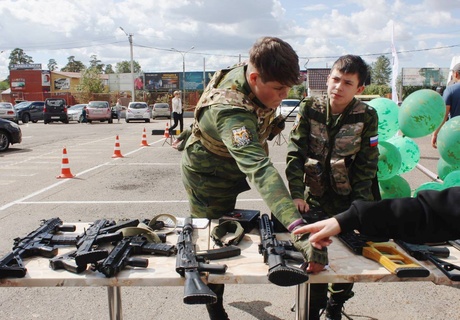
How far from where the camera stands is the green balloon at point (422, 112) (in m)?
4.69

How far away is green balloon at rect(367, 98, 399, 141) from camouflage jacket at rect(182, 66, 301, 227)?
2.60 meters

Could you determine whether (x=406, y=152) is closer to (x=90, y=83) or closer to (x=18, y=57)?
(x=90, y=83)

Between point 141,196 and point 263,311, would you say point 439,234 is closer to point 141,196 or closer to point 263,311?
point 263,311

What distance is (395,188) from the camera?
15.8 feet

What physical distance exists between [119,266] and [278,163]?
29.7 ft

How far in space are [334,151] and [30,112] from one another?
3285cm

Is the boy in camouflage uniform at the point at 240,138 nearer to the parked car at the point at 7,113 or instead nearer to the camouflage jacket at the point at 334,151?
the camouflage jacket at the point at 334,151

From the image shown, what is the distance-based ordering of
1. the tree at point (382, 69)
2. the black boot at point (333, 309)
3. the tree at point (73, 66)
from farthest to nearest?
the tree at point (73, 66)
the tree at point (382, 69)
the black boot at point (333, 309)

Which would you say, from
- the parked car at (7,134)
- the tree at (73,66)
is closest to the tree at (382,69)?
the tree at (73,66)

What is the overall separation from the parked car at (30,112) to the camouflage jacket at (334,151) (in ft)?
106

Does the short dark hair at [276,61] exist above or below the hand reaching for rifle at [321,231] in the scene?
above

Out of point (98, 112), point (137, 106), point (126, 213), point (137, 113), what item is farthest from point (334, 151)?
point (137, 106)

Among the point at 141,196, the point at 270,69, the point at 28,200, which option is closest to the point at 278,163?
the point at 141,196

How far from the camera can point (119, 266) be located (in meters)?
2.03
